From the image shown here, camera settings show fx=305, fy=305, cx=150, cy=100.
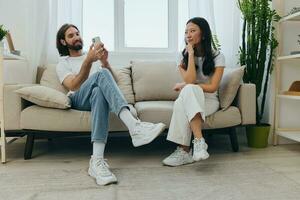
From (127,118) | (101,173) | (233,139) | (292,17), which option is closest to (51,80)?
(127,118)

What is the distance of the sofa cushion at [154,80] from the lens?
2.45 meters

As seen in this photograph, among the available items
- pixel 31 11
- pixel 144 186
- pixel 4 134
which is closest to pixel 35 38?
→ pixel 31 11

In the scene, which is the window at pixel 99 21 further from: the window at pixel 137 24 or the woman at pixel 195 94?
the woman at pixel 195 94

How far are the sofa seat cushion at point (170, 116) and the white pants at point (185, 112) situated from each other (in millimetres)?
141

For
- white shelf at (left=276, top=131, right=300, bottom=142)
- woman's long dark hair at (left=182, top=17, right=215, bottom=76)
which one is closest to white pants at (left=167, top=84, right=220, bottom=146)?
woman's long dark hair at (left=182, top=17, right=215, bottom=76)

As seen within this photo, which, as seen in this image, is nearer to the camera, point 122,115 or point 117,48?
point 122,115

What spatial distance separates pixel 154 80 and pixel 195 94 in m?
0.70

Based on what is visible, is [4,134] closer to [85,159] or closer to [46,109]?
[46,109]

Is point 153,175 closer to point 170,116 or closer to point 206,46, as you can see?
point 170,116

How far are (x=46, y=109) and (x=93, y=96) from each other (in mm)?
362

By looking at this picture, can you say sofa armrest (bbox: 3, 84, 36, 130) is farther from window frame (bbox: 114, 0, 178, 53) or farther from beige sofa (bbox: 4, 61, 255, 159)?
window frame (bbox: 114, 0, 178, 53)

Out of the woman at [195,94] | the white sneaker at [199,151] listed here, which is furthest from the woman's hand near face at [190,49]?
Answer: the white sneaker at [199,151]

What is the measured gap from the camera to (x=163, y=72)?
2504mm

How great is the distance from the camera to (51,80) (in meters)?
2.40
